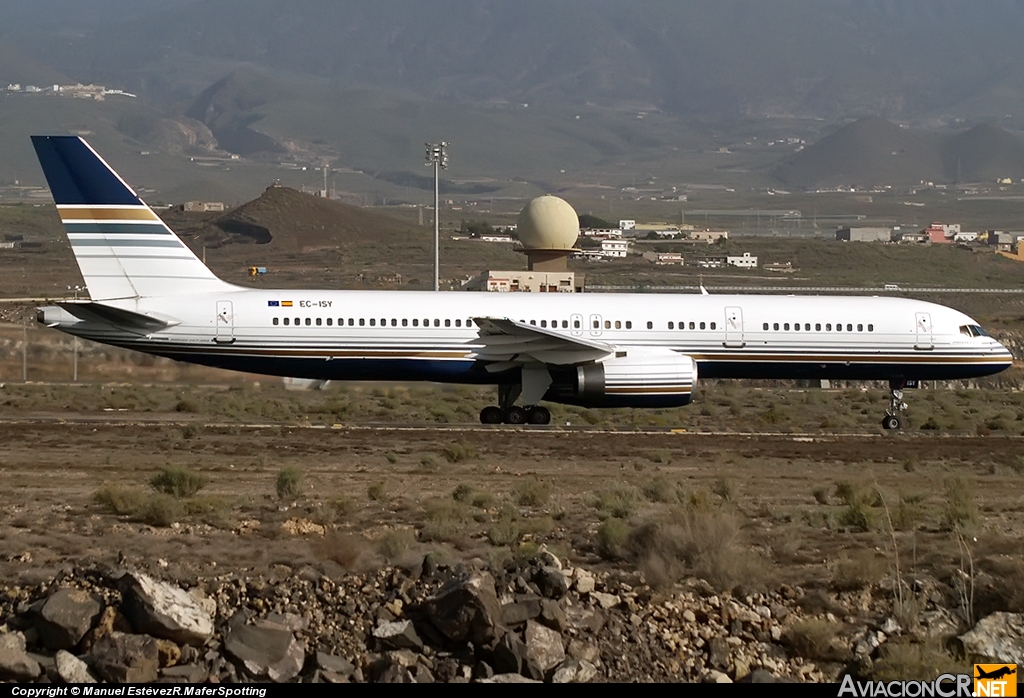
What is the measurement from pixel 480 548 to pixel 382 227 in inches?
5239

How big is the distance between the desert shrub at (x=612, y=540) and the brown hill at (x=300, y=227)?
118862mm

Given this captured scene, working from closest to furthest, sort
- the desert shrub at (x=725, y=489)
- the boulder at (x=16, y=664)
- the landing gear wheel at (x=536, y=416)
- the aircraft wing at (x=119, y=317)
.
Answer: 1. the boulder at (x=16, y=664)
2. the desert shrub at (x=725, y=489)
3. the aircraft wing at (x=119, y=317)
4. the landing gear wheel at (x=536, y=416)

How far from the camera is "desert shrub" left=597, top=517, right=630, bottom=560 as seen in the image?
15914 millimetres

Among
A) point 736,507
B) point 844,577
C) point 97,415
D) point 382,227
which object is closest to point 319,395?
point 97,415

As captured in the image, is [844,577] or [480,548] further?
[480,548]

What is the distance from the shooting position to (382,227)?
147625mm

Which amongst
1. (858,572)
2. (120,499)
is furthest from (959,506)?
(120,499)

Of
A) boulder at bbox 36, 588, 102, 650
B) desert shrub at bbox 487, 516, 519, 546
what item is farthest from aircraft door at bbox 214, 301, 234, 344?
boulder at bbox 36, 588, 102, 650

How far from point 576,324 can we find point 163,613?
1979cm

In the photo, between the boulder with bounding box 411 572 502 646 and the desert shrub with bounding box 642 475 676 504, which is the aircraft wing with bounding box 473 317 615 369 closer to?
the desert shrub with bounding box 642 475 676 504

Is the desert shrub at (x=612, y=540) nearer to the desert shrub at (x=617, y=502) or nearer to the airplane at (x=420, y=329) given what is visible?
the desert shrub at (x=617, y=502)

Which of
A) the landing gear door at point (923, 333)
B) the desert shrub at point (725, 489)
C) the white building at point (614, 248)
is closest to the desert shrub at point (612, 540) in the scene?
the desert shrub at point (725, 489)

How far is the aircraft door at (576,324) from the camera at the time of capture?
103ft

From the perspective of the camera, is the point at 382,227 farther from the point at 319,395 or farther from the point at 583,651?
the point at 583,651
